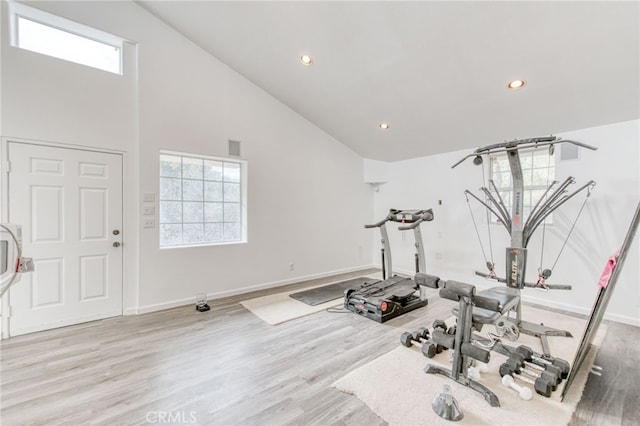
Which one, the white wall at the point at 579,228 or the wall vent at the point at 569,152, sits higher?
the wall vent at the point at 569,152

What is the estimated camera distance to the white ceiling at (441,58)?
249 cm

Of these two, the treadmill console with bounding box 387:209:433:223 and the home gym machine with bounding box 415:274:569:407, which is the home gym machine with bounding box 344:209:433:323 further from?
the home gym machine with bounding box 415:274:569:407

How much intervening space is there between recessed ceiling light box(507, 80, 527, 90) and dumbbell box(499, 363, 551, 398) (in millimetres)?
2990

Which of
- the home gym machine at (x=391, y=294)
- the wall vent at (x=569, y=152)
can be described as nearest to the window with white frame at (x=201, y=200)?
the home gym machine at (x=391, y=294)

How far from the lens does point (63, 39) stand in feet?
10.5

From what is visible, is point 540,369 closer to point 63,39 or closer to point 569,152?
point 569,152

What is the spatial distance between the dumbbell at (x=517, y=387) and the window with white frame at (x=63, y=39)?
17.3 ft

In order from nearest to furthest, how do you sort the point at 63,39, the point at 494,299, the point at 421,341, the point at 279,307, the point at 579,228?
the point at 494,299 → the point at 421,341 → the point at 63,39 → the point at 579,228 → the point at 279,307

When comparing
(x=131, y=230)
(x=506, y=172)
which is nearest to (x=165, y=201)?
(x=131, y=230)

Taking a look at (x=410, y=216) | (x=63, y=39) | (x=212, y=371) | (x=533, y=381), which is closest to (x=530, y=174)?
(x=410, y=216)

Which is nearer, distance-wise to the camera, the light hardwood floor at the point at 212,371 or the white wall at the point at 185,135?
the light hardwood floor at the point at 212,371

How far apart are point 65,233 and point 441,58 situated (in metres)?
4.79

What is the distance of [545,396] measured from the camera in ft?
6.59

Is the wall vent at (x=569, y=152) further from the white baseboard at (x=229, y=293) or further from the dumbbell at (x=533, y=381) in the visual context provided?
the white baseboard at (x=229, y=293)
